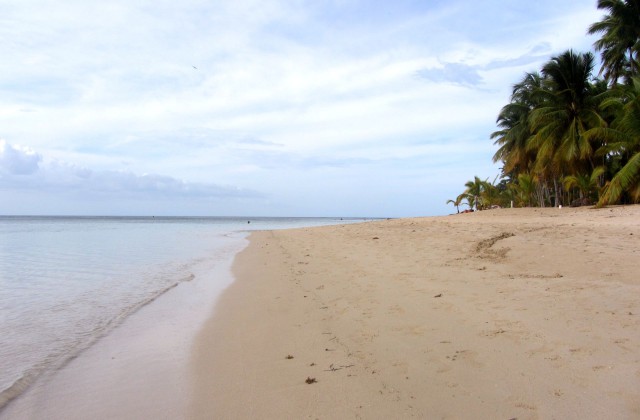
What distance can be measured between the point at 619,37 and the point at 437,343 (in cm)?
3236

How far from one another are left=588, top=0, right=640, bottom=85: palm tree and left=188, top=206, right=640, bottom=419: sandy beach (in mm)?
25875

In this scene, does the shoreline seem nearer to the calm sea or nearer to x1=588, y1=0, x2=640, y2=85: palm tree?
the calm sea

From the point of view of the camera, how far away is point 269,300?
7203 millimetres

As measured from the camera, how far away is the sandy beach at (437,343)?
→ 10.3 feet

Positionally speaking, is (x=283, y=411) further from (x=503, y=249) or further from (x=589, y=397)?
(x=503, y=249)

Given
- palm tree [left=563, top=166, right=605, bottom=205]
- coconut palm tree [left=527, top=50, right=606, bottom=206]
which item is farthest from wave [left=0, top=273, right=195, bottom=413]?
coconut palm tree [left=527, top=50, right=606, bottom=206]

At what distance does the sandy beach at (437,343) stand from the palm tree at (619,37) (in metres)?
25.9

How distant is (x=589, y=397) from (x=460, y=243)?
8782mm

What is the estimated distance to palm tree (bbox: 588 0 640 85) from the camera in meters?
26.6

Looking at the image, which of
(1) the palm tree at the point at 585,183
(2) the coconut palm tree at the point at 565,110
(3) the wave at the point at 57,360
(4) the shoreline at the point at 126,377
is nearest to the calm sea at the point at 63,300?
(3) the wave at the point at 57,360

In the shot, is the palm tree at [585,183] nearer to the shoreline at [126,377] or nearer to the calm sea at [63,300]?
the calm sea at [63,300]

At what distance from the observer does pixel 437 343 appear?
434 centimetres

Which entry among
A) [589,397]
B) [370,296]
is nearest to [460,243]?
[370,296]

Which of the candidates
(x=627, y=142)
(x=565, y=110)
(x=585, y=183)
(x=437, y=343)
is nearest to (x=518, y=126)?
(x=565, y=110)
